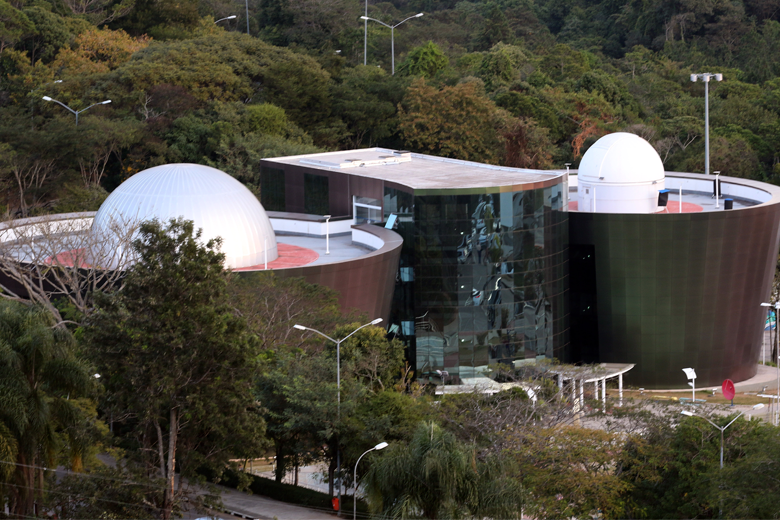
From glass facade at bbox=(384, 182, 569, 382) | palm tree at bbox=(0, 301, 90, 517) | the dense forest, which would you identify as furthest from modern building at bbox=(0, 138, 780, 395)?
the dense forest

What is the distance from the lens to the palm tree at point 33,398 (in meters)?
29.3

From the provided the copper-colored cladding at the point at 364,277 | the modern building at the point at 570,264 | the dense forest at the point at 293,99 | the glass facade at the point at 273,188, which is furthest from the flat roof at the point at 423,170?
the dense forest at the point at 293,99

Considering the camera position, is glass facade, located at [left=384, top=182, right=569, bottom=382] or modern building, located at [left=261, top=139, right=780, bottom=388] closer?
glass facade, located at [left=384, top=182, right=569, bottom=382]

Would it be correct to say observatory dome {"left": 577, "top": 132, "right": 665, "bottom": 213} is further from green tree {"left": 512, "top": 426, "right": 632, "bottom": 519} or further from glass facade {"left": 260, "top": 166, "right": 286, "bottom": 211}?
green tree {"left": 512, "top": 426, "right": 632, "bottom": 519}

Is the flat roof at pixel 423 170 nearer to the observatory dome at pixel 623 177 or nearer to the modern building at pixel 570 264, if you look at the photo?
the modern building at pixel 570 264

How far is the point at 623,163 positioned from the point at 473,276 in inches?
427

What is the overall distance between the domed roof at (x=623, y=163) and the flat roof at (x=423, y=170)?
96.1 inches

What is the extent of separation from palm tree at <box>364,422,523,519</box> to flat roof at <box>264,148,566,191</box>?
2143 cm

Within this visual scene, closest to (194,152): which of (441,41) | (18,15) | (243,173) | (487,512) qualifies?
(243,173)

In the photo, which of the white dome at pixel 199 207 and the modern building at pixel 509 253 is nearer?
the white dome at pixel 199 207

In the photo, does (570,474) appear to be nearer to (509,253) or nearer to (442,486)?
(442,486)

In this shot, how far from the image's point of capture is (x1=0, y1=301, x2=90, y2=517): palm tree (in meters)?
29.3

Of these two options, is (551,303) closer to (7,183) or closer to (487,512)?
(487,512)

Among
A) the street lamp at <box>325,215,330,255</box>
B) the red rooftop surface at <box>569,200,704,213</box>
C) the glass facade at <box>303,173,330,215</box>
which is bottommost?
the street lamp at <box>325,215,330,255</box>
